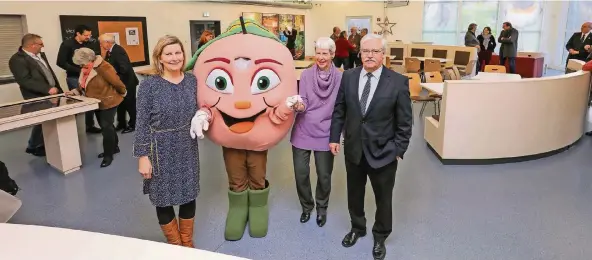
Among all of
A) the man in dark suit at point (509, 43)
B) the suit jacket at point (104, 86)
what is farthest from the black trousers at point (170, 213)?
the man in dark suit at point (509, 43)

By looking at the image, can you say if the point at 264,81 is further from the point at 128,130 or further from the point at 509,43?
the point at 509,43

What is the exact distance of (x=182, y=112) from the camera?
2.62m

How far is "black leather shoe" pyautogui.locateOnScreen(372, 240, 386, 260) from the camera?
9.77 feet

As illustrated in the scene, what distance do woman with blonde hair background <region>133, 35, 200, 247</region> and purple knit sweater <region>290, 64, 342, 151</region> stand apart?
2.57 feet

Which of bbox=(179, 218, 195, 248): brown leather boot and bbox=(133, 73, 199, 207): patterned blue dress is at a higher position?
bbox=(133, 73, 199, 207): patterned blue dress

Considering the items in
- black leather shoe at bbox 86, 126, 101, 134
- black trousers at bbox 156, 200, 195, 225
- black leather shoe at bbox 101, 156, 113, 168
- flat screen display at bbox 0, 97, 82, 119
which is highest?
flat screen display at bbox 0, 97, 82, 119

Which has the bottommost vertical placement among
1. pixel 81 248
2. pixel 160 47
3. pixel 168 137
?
pixel 81 248

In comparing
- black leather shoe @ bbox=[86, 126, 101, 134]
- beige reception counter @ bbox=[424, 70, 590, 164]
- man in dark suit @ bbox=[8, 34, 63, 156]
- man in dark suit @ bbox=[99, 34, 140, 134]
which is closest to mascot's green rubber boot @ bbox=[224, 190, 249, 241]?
beige reception counter @ bbox=[424, 70, 590, 164]

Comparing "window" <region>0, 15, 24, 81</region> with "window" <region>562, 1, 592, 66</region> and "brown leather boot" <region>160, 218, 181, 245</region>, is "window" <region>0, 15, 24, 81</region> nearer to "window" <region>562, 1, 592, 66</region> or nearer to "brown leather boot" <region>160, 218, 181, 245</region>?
"brown leather boot" <region>160, 218, 181, 245</region>

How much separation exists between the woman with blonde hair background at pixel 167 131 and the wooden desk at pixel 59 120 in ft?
7.09

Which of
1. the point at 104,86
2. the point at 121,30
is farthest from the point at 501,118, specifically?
the point at 121,30

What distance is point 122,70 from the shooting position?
220 inches

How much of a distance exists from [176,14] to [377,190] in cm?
723

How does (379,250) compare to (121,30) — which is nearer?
(379,250)
